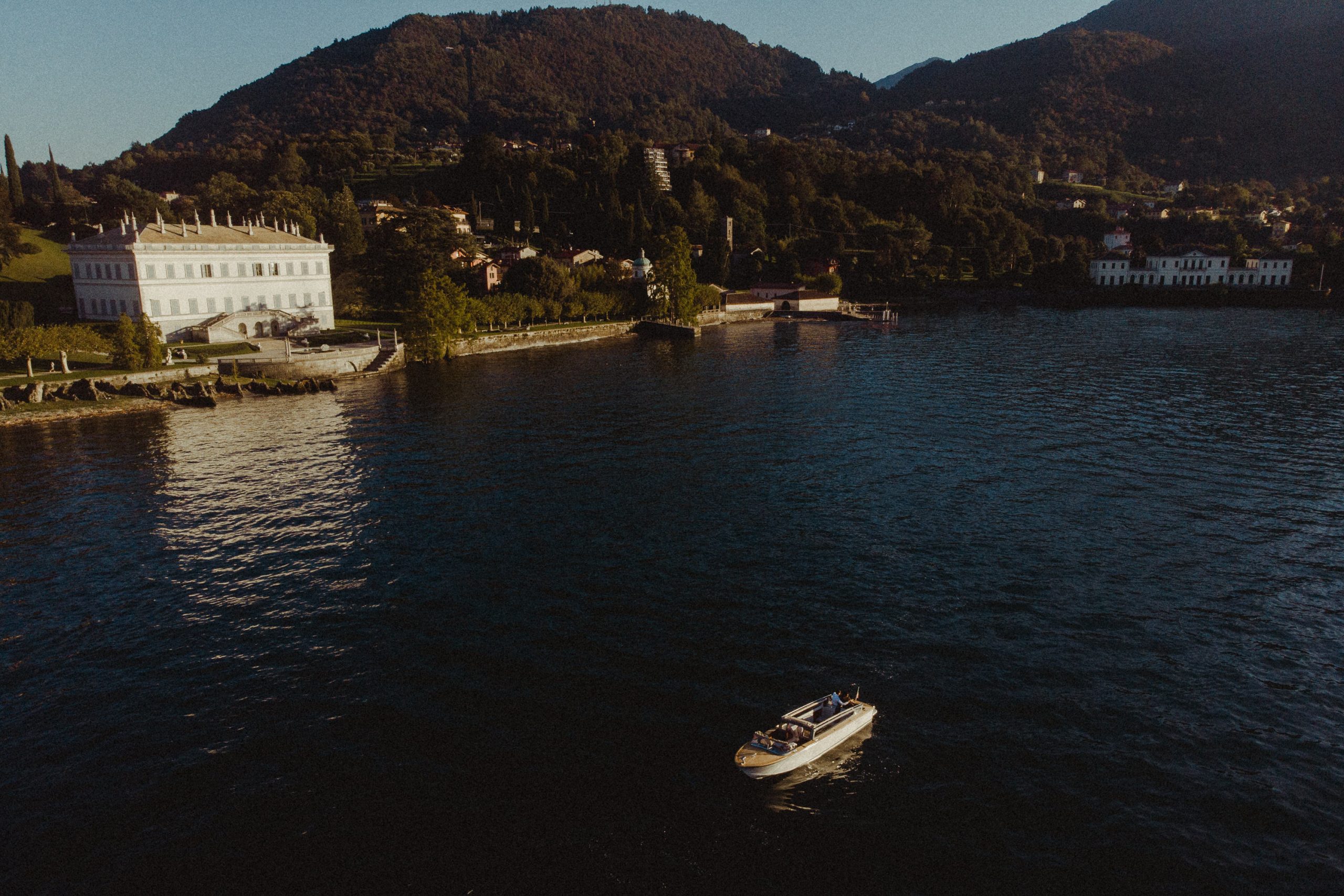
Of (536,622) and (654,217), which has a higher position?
(654,217)

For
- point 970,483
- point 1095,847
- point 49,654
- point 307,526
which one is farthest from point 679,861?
point 970,483

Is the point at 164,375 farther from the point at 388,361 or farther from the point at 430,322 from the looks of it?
the point at 430,322

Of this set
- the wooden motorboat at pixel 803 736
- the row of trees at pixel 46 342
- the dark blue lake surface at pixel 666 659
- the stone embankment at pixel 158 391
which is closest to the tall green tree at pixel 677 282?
the stone embankment at pixel 158 391

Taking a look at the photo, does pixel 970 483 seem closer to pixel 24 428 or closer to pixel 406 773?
pixel 406 773

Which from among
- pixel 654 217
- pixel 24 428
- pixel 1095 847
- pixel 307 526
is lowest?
pixel 1095 847

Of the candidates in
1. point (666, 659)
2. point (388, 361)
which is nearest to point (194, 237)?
point (388, 361)

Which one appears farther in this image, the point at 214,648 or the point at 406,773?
the point at 214,648

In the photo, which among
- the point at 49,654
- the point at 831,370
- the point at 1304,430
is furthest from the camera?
the point at 831,370

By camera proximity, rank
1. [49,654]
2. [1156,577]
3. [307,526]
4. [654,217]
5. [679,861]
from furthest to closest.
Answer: [654,217]
[307,526]
[1156,577]
[49,654]
[679,861]
